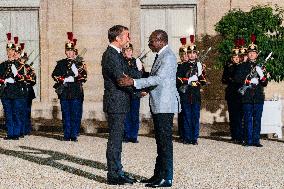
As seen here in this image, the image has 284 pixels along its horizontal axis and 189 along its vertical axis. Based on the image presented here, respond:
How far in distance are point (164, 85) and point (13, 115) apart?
22.0ft

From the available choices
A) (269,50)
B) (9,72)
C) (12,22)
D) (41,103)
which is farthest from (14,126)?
(269,50)

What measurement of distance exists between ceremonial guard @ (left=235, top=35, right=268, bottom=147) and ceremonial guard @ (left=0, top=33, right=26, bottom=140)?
438 cm

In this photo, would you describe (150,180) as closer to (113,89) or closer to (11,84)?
(113,89)

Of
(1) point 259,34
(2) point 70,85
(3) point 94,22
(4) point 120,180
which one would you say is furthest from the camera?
(3) point 94,22

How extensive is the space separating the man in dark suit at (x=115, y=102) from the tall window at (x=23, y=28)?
9217 mm

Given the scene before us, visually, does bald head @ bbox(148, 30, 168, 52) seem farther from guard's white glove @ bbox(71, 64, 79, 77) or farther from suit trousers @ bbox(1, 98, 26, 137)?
suit trousers @ bbox(1, 98, 26, 137)

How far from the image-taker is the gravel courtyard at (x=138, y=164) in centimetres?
720

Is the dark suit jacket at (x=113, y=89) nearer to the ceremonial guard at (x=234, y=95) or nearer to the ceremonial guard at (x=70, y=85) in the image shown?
the ceremonial guard at (x=234, y=95)

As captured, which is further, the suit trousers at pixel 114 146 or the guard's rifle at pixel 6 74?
the guard's rifle at pixel 6 74

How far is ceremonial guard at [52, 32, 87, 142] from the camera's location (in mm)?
12328

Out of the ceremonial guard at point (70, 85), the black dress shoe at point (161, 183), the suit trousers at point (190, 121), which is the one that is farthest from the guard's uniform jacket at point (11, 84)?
the black dress shoe at point (161, 183)

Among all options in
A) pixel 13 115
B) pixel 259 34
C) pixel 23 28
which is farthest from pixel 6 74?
pixel 259 34

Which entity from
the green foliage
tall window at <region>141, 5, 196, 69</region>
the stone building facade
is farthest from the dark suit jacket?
tall window at <region>141, 5, 196, 69</region>

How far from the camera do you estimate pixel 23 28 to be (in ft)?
53.0
